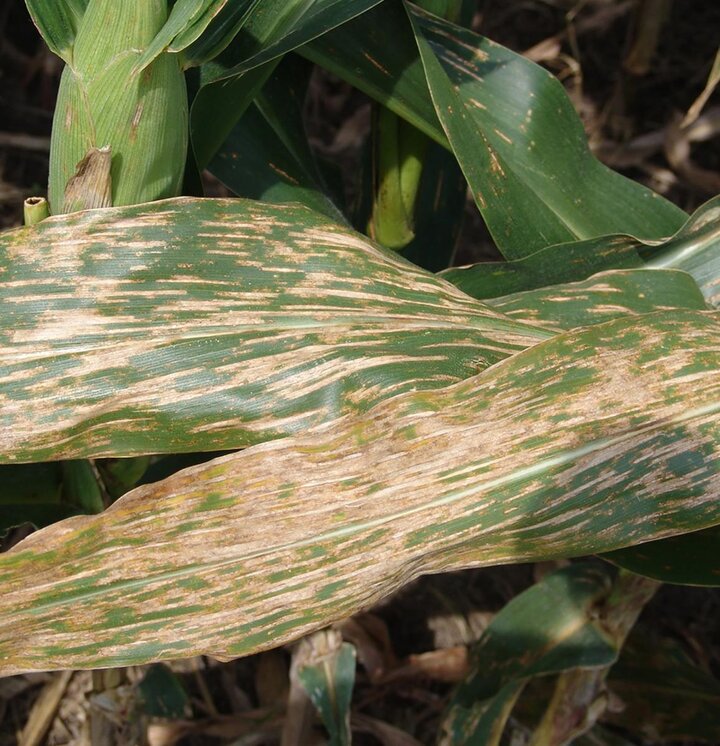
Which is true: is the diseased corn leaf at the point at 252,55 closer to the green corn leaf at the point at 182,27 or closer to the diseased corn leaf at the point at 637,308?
the green corn leaf at the point at 182,27

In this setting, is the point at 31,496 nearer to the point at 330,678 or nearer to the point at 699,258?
the point at 330,678

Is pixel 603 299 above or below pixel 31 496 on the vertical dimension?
above

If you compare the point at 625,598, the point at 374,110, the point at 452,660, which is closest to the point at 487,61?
the point at 374,110

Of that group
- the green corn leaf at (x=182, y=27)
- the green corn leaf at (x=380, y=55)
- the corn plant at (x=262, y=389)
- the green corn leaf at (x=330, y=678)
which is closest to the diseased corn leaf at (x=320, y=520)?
the corn plant at (x=262, y=389)

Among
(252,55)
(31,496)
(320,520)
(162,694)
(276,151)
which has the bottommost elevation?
(162,694)

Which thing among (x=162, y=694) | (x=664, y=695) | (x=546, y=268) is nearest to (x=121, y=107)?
(x=546, y=268)

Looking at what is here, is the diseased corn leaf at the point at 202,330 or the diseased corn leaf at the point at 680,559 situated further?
the diseased corn leaf at the point at 680,559

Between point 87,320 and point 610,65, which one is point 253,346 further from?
point 610,65
